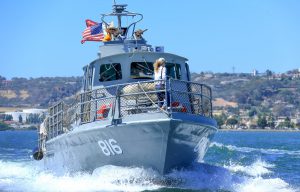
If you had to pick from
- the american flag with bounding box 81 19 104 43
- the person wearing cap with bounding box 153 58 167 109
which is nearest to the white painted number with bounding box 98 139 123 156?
the person wearing cap with bounding box 153 58 167 109

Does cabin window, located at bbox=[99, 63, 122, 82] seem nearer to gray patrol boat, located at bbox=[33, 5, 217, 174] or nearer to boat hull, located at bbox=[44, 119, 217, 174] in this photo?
gray patrol boat, located at bbox=[33, 5, 217, 174]

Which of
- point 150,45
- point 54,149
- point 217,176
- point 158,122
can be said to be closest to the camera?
point 158,122

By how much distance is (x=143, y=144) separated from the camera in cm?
2017

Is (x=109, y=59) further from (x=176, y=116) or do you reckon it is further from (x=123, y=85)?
(x=176, y=116)

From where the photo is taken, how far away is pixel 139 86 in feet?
67.4

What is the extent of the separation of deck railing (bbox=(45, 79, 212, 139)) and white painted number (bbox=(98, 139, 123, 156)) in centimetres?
62

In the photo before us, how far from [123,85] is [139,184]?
8.76 feet

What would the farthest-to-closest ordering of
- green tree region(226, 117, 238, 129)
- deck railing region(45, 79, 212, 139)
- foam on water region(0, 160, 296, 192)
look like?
green tree region(226, 117, 238, 129) < foam on water region(0, 160, 296, 192) < deck railing region(45, 79, 212, 139)

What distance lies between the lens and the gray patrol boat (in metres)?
20.0

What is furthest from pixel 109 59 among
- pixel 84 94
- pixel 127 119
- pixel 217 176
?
pixel 217 176

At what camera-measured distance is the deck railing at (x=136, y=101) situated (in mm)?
20141

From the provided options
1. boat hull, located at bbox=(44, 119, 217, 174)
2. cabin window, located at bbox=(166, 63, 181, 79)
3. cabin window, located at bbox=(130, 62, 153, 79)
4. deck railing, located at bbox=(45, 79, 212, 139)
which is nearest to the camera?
boat hull, located at bbox=(44, 119, 217, 174)

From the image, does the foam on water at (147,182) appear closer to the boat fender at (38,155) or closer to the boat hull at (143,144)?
the boat hull at (143,144)

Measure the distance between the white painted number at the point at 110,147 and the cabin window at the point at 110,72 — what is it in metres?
2.46
